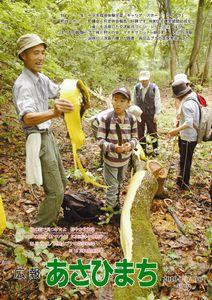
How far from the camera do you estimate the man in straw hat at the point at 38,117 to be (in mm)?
2662

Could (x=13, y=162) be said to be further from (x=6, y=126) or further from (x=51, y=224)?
(x=51, y=224)

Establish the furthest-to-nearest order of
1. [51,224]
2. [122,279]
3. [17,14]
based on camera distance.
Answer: [17,14] < [51,224] < [122,279]

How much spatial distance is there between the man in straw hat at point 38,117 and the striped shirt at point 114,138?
23.9 inches

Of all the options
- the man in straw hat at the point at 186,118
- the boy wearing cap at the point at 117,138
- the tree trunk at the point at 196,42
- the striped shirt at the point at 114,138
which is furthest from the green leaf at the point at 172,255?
the tree trunk at the point at 196,42

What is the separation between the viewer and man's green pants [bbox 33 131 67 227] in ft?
10.1

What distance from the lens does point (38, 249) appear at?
2650 millimetres

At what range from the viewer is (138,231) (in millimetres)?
3256

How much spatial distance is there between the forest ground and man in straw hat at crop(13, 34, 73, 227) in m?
0.57

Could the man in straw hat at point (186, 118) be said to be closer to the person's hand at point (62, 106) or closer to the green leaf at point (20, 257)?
the person's hand at point (62, 106)

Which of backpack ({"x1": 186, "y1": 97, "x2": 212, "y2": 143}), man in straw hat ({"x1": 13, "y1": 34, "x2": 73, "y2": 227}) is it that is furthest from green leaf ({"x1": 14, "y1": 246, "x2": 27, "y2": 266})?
backpack ({"x1": 186, "y1": 97, "x2": 212, "y2": 143})

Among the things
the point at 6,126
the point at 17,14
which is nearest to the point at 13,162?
the point at 6,126

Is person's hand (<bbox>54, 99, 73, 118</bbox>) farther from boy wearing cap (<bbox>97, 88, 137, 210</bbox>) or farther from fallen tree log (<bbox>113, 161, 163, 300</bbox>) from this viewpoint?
fallen tree log (<bbox>113, 161, 163, 300</bbox>)

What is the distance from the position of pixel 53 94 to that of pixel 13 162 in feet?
7.46

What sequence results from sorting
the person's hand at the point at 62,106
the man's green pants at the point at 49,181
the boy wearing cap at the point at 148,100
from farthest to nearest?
1. the boy wearing cap at the point at 148,100
2. the man's green pants at the point at 49,181
3. the person's hand at the point at 62,106
